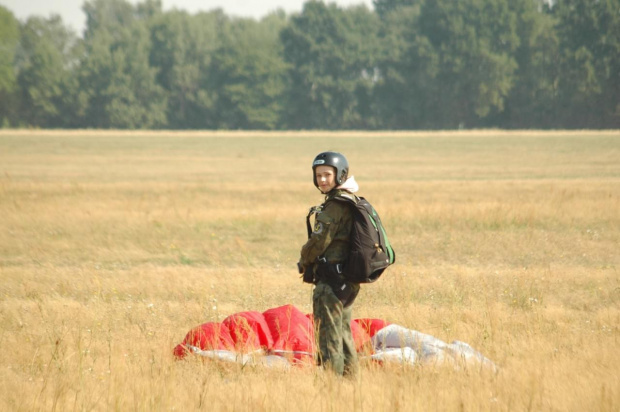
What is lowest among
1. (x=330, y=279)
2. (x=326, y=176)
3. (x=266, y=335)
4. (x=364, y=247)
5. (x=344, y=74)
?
(x=266, y=335)

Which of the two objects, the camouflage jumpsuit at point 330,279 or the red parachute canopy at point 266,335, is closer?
the camouflage jumpsuit at point 330,279

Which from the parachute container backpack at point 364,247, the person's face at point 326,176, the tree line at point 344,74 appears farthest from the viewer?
the tree line at point 344,74

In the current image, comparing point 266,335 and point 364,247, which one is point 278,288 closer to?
point 266,335

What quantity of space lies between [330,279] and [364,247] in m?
0.39

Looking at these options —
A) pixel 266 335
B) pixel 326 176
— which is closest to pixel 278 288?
pixel 266 335

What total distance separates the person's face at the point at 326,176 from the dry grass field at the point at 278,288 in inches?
55.8

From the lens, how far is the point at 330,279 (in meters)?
6.34

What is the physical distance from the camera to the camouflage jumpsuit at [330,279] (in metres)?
6.20

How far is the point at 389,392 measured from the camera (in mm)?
6219

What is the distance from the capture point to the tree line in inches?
3570

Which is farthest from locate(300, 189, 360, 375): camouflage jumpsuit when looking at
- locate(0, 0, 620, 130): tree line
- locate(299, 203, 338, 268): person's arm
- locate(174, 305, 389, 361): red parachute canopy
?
locate(0, 0, 620, 130): tree line

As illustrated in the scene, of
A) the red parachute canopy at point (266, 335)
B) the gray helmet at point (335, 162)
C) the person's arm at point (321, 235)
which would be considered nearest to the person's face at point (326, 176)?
the gray helmet at point (335, 162)

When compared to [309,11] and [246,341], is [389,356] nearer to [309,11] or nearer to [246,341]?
[246,341]

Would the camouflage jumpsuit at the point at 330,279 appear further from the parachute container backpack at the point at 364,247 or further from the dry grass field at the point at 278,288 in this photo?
the dry grass field at the point at 278,288
